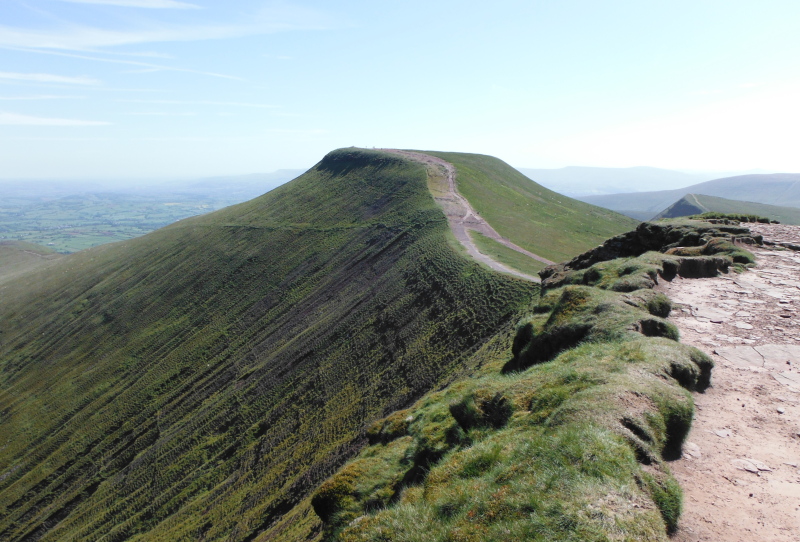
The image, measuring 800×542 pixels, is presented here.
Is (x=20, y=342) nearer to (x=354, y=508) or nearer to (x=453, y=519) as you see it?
(x=354, y=508)

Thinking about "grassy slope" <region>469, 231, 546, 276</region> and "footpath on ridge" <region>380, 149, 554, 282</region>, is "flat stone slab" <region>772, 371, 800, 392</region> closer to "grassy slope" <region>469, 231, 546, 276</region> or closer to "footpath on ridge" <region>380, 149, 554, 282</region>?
"footpath on ridge" <region>380, 149, 554, 282</region>

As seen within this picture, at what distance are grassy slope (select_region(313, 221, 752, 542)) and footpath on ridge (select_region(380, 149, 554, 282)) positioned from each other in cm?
2416

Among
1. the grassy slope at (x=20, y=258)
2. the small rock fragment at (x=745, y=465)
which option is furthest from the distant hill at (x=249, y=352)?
the grassy slope at (x=20, y=258)

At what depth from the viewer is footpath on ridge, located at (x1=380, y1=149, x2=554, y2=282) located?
43844 millimetres

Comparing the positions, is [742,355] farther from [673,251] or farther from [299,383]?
[299,383]

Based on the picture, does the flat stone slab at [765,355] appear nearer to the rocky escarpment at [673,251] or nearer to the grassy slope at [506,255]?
the rocky escarpment at [673,251]

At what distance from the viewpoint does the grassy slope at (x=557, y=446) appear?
268 inches

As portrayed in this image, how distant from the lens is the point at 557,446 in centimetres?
798

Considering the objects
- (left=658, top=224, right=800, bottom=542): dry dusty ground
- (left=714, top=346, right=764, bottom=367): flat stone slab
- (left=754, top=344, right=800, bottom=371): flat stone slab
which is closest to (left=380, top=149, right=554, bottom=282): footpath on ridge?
(left=658, top=224, right=800, bottom=542): dry dusty ground

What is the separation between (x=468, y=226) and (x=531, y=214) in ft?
59.7

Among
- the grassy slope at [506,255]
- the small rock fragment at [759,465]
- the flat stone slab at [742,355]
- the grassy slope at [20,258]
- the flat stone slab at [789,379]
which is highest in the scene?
the flat stone slab at [742,355]

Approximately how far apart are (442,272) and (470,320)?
10709 millimetres

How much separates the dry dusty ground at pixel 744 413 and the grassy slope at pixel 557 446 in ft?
1.70

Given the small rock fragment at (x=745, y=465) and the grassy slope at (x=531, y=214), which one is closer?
the small rock fragment at (x=745, y=465)
